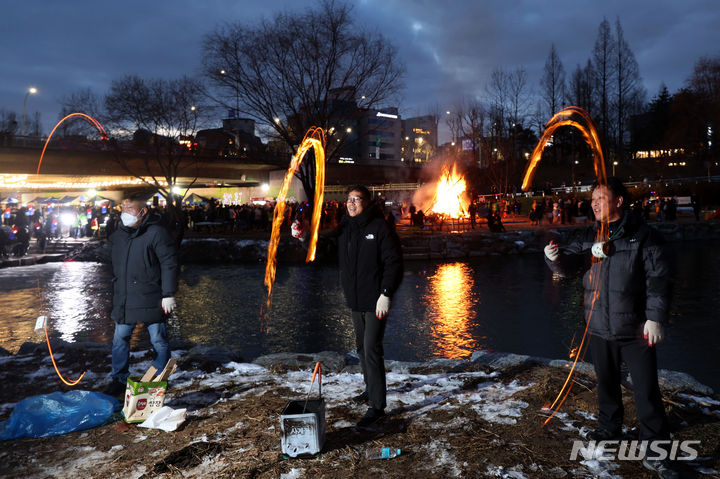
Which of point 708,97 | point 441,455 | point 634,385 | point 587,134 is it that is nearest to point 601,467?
point 634,385

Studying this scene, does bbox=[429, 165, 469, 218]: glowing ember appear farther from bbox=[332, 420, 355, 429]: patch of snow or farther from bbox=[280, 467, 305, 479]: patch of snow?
bbox=[280, 467, 305, 479]: patch of snow

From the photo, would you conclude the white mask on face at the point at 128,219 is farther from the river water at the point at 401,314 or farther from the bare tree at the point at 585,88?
the bare tree at the point at 585,88

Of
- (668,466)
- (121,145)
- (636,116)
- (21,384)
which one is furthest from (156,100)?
(636,116)

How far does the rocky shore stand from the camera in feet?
12.6

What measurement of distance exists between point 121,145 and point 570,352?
3302 centimetres

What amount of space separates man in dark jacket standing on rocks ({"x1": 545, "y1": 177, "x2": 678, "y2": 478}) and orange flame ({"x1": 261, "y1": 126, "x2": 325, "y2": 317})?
2.57 meters

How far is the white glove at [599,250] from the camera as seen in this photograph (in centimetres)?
397

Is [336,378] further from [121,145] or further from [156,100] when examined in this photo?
[121,145]

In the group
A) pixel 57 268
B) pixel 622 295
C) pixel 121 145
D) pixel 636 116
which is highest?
pixel 636 116

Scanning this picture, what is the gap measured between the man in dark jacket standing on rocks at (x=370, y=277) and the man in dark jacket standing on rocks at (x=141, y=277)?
6.40 feet

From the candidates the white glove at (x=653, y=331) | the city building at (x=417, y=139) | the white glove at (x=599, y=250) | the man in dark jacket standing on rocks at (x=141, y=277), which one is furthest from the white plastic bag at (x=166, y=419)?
the city building at (x=417, y=139)

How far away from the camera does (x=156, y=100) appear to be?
2744 centimetres

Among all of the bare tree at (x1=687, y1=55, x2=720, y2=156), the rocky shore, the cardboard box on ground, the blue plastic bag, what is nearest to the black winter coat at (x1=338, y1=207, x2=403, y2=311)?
the rocky shore

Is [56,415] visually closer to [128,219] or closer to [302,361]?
[128,219]
